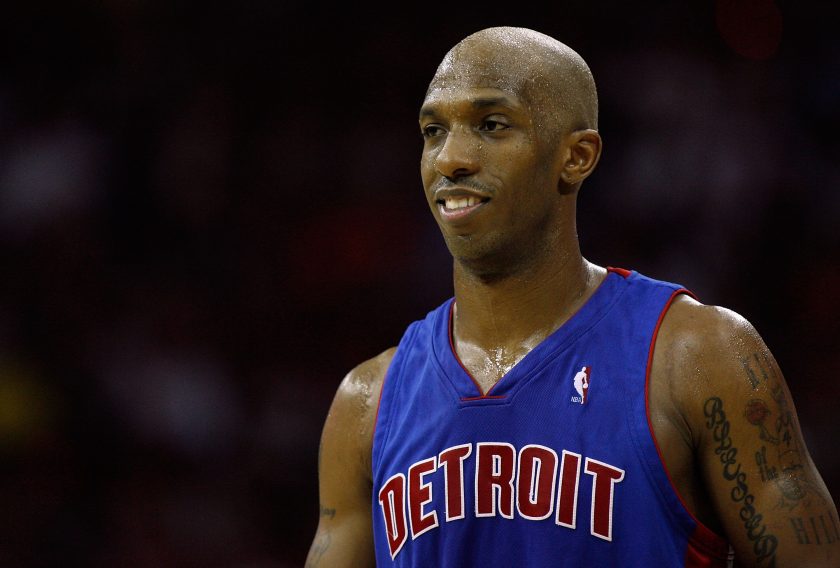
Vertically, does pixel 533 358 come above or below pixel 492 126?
below

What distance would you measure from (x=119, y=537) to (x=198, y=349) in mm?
988

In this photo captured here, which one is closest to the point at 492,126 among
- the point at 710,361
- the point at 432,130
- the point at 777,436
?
the point at 432,130

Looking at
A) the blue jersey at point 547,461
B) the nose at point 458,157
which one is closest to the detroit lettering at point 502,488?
the blue jersey at point 547,461

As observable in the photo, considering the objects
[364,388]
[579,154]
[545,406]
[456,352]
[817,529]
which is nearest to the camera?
[817,529]

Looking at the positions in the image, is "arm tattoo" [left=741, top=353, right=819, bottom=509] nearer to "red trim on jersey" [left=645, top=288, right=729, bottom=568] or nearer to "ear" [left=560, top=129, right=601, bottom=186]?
"red trim on jersey" [left=645, top=288, right=729, bottom=568]

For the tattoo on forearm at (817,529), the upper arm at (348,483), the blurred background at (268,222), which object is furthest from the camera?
the blurred background at (268,222)

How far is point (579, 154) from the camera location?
254 centimetres

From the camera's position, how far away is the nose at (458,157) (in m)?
2.43

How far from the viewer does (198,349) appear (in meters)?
5.79

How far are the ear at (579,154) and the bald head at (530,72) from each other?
0.02 meters

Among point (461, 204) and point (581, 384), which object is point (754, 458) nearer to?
point (581, 384)

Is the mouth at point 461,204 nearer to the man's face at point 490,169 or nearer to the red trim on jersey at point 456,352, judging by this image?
the man's face at point 490,169

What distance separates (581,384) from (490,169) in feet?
1.61

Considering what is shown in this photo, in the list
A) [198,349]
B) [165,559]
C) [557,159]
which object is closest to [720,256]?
[198,349]
